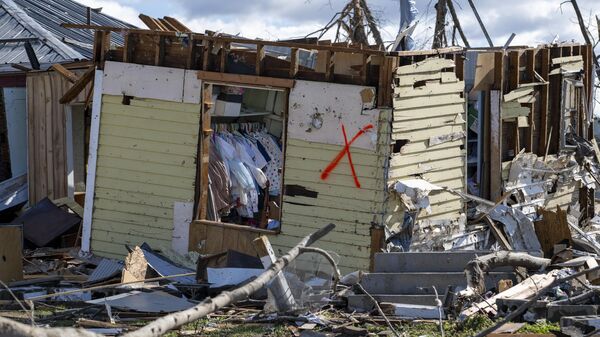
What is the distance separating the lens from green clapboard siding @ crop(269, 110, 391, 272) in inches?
520

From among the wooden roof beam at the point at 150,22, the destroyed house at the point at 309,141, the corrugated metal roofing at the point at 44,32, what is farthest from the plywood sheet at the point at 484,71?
the corrugated metal roofing at the point at 44,32

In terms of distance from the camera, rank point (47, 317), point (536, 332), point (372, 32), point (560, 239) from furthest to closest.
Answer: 1. point (372, 32)
2. point (560, 239)
3. point (47, 317)
4. point (536, 332)

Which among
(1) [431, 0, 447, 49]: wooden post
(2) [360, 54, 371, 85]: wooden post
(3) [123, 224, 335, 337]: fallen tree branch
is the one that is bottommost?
(3) [123, 224, 335, 337]: fallen tree branch

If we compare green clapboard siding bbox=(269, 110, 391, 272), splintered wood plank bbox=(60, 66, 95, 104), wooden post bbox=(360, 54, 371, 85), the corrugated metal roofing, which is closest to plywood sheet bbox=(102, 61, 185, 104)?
splintered wood plank bbox=(60, 66, 95, 104)

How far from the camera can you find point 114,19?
24.5 metres

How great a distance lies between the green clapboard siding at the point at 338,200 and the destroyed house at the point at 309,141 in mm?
16

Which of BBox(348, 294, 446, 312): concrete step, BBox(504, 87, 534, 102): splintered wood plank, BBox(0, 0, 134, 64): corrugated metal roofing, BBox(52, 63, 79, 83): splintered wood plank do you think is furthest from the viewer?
BBox(0, 0, 134, 64): corrugated metal roofing

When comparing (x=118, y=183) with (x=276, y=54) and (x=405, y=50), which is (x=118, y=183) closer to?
(x=276, y=54)

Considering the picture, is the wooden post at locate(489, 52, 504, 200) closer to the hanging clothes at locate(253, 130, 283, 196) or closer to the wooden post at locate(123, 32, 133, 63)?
the hanging clothes at locate(253, 130, 283, 196)

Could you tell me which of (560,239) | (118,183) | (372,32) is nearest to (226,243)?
(118,183)

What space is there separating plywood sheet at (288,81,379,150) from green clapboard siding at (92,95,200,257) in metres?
1.51

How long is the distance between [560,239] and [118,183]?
20.6 ft

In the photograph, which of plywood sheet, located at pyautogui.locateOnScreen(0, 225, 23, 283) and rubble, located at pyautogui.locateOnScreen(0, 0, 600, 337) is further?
plywood sheet, located at pyautogui.locateOnScreen(0, 225, 23, 283)

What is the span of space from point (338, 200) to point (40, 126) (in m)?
6.61
